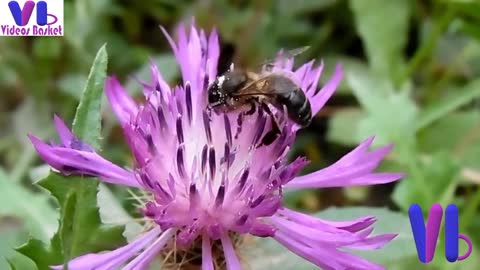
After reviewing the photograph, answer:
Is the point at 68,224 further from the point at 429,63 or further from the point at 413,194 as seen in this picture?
the point at 429,63

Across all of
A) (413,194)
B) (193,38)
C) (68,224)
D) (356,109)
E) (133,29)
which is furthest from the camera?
(133,29)

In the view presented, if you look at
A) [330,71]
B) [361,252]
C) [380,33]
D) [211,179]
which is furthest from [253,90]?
[330,71]

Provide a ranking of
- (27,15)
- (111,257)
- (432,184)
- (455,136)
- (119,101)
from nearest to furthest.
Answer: (111,257) < (119,101) < (27,15) < (432,184) < (455,136)

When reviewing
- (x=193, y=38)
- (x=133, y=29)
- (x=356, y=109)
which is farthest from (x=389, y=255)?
(x=133, y=29)

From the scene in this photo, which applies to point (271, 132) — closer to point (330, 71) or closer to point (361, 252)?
point (361, 252)

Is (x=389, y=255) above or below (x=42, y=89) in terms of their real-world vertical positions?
below

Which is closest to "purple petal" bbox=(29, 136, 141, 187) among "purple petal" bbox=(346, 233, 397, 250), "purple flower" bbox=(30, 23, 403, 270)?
"purple flower" bbox=(30, 23, 403, 270)

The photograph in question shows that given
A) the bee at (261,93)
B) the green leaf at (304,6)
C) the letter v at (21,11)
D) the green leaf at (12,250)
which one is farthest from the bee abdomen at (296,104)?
the green leaf at (304,6)

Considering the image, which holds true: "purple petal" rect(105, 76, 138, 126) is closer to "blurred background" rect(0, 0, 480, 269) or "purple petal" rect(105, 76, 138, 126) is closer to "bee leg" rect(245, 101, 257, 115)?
"bee leg" rect(245, 101, 257, 115)
